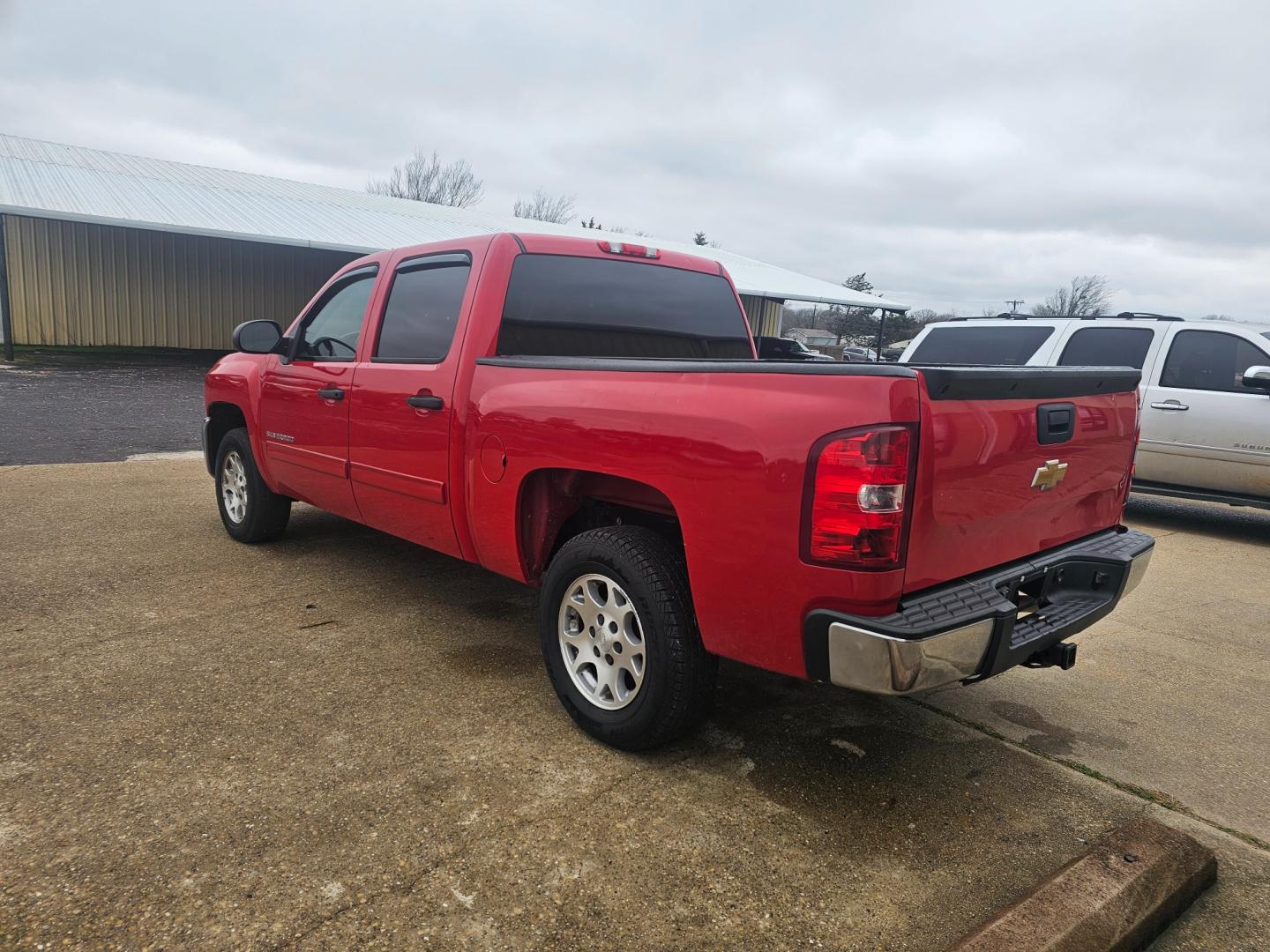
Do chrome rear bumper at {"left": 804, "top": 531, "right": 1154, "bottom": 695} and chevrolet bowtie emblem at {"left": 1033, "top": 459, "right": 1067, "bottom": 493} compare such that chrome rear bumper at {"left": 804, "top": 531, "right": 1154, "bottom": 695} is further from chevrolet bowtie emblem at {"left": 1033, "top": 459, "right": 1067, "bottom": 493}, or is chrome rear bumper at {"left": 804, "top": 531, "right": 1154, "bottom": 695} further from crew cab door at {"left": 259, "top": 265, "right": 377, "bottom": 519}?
crew cab door at {"left": 259, "top": 265, "right": 377, "bottom": 519}

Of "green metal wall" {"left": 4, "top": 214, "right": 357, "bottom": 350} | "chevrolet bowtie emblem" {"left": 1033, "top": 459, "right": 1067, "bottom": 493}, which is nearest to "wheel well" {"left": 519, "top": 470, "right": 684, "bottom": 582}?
"chevrolet bowtie emblem" {"left": 1033, "top": 459, "right": 1067, "bottom": 493}

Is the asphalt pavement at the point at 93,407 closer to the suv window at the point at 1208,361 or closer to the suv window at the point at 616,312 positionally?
the suv window at the point at 616,312

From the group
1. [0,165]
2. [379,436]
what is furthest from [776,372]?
[0,165]

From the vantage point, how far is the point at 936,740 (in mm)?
3150

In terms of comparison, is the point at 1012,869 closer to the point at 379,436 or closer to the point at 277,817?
the point at 277,817

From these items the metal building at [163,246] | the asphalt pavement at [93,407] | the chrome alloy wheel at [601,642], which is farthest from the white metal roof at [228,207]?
the chrome alloy wheel at [601,642]

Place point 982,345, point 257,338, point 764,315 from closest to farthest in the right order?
point 257,338 → point 982,345 → point 764,315

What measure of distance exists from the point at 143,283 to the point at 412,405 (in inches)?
865

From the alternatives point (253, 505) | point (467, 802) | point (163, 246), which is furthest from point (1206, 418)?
point (163, 246)

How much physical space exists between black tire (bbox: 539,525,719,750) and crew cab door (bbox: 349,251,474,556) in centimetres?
92

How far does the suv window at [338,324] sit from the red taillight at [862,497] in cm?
286

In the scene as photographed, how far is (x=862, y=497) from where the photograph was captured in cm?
221

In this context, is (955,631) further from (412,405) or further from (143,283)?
(143,283)

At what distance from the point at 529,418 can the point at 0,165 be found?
74.5 ft
